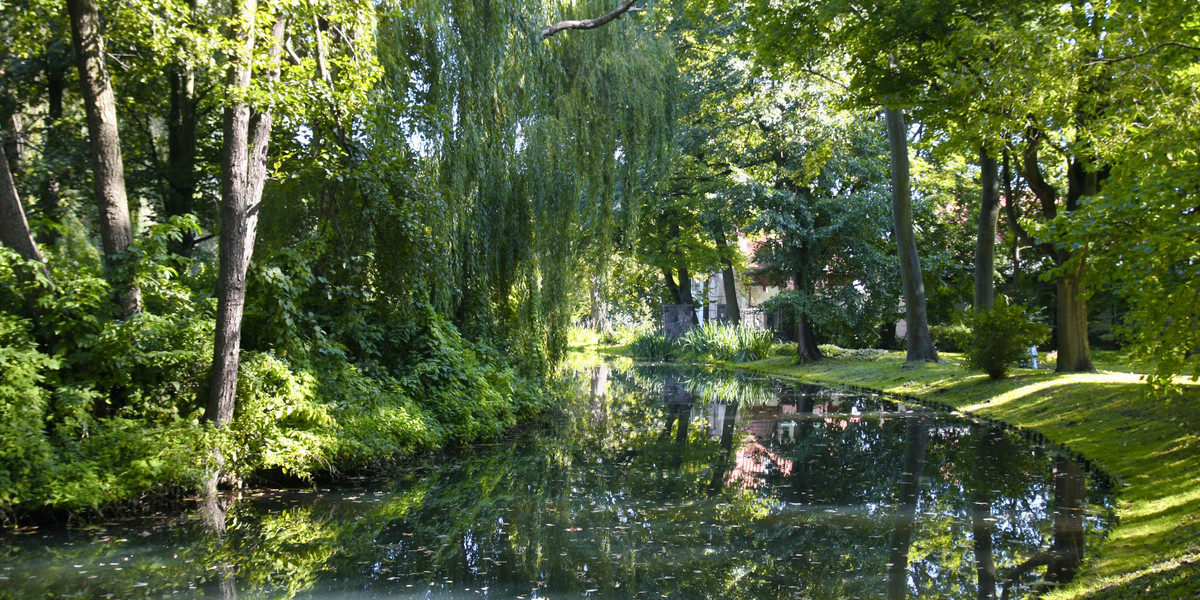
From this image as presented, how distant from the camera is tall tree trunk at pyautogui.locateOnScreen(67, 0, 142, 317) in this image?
8.36 meters

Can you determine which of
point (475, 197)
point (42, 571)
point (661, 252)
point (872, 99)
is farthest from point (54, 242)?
point (661, 252)

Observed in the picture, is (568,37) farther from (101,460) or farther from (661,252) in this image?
(661,252)

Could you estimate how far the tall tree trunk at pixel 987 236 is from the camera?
16984mm

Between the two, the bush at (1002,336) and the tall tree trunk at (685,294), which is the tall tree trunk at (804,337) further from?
the bush at (1002,336)

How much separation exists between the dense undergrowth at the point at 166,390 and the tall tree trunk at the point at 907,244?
1327 centimetres

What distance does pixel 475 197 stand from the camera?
1131cm

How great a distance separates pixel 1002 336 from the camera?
15.6 metres

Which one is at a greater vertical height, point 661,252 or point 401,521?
point 661,252

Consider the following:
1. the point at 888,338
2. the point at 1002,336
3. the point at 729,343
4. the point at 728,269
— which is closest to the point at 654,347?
the point at 729,343

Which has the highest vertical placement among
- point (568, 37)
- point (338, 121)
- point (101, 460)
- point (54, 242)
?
point (568, 37)

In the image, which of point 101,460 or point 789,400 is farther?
point 789,400

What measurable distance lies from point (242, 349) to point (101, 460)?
2.08m

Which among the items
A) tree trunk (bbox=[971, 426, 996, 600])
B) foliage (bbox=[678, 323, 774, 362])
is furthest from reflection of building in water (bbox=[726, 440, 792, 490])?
foliage (bbox=[678, 323, 774, 362])

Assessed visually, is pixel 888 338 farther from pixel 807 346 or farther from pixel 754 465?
pixel 754 465
